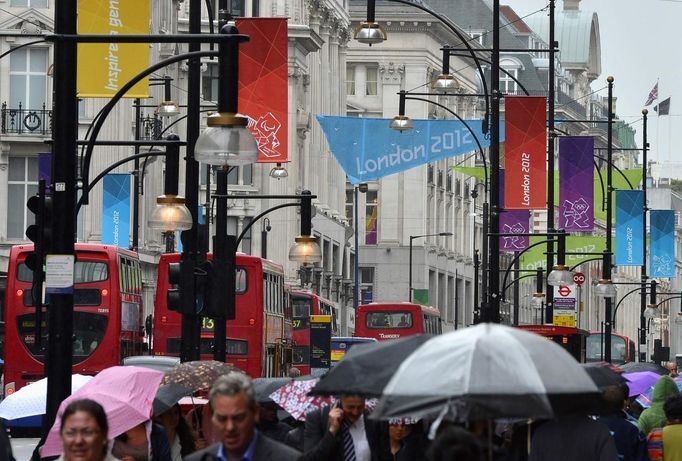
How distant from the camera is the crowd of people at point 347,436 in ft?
Answer: 27.9

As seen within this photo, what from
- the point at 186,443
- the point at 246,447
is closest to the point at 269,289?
the point at 186,443

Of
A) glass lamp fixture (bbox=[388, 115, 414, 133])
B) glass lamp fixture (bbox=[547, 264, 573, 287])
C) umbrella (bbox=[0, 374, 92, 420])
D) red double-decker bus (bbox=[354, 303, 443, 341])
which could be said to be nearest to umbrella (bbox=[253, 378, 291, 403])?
umbrella (bbox=[0, 374, 92, 420])

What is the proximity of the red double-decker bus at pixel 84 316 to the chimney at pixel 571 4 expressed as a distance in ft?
410

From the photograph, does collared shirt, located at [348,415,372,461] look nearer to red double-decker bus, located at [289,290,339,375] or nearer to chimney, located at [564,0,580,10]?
red double-decker bus, located at [289,290,339,375]

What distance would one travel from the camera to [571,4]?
162 m

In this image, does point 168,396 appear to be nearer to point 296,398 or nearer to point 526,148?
point 296,398

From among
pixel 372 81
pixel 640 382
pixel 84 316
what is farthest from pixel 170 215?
pixel 372 81

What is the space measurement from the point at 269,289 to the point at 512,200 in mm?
8176

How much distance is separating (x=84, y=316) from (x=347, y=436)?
27.5 meters

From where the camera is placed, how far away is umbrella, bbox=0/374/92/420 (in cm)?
1563

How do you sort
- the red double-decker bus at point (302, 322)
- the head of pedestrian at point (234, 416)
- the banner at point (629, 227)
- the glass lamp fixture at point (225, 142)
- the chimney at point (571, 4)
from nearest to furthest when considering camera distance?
the head of pedestrian at point (234, 416) < the glass lamp fixture at point (225, 142) < the banner at point (629, 227) < the red double-decker bus at point (302, 322) < the chimney at point (571, 4)

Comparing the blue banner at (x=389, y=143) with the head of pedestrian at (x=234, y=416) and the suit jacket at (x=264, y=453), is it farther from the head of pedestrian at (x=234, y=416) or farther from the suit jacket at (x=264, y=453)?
the head of pedestrian at (x=234, y=416)

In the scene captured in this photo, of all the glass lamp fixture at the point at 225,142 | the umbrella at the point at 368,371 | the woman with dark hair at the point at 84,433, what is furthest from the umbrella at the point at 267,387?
the woman with dark hair at the point at 84,433

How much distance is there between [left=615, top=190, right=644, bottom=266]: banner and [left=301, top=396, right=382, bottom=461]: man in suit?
44497mm
